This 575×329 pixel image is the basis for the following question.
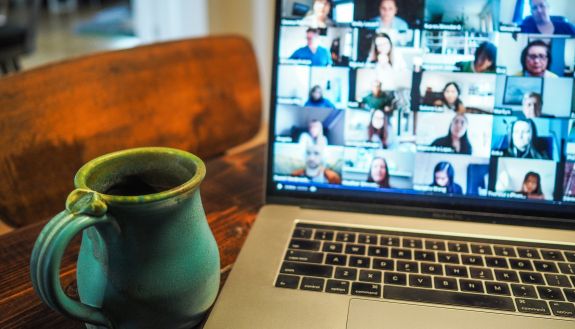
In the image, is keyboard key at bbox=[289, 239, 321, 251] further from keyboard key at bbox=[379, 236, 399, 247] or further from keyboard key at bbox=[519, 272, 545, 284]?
keyboard key at bbox=[519, 272, 545, 284]

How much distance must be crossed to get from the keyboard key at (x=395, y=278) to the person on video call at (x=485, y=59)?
24 centimetres

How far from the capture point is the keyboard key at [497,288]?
0.50 meters

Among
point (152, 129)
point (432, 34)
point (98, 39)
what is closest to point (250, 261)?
point (432, 34)

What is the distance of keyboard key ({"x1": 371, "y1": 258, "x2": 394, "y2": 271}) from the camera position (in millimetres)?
537

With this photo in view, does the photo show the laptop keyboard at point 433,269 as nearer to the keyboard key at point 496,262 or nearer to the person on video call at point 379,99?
the keyboard key at point 496,262

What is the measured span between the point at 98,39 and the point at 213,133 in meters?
3.44

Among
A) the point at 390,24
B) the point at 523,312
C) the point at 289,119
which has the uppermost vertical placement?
the point at 390,24

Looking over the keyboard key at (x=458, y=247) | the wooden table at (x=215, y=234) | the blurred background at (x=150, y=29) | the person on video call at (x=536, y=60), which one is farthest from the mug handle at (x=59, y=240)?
the blurred background at (x=150, y=29)

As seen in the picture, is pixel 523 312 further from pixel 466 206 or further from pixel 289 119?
pixel 289 119

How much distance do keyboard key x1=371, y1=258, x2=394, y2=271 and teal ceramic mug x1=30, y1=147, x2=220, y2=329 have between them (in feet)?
0.52

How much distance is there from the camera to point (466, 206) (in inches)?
24.3

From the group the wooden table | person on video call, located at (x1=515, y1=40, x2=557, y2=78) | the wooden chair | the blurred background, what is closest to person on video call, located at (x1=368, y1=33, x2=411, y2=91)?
person on video call, located at (x1=515, y1=40, x2=557, y2=78)

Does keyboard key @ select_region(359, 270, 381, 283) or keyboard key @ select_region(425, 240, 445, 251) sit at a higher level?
keyboard key @ select_region(425, 240, 445, 251)

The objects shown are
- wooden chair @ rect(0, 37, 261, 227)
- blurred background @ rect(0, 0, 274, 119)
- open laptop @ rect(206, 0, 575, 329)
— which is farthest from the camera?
blurred background @ rect(0, 0, 274, 119)
